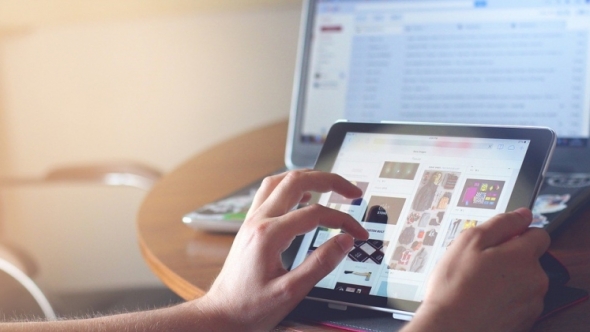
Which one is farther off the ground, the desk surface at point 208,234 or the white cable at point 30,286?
the desk surface at point 208,234

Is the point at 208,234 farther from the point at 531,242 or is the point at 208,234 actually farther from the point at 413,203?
the point at 531,242

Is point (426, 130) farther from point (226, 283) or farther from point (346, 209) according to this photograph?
point (226, 283)

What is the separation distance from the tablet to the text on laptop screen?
341 mm

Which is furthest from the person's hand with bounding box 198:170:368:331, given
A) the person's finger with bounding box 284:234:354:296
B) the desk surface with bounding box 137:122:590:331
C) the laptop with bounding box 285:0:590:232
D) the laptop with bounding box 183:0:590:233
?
the laptop with bounding box 285:0:590:232

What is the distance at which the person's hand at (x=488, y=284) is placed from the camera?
521 millimetres

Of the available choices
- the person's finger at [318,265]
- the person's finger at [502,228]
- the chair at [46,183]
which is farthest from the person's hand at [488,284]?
the chair at [46,183]

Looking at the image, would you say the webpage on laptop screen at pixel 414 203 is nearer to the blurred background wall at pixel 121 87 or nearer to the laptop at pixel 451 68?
the laptop at pixel 451 68

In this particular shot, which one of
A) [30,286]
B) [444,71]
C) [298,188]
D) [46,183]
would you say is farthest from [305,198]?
[46,183]

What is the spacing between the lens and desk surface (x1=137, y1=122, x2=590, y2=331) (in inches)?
27.4

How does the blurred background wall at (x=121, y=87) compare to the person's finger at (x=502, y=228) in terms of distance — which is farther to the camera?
the blurred background wall at (x=121, y=87)

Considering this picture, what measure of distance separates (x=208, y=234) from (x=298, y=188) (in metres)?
0.25

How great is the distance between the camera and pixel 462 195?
0.63 metres

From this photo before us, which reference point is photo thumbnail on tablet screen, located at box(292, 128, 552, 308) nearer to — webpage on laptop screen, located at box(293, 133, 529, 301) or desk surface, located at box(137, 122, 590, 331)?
webpage on laptop screen, located at box(293, 133, 529, 301)

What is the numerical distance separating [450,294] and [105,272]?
1589mm
